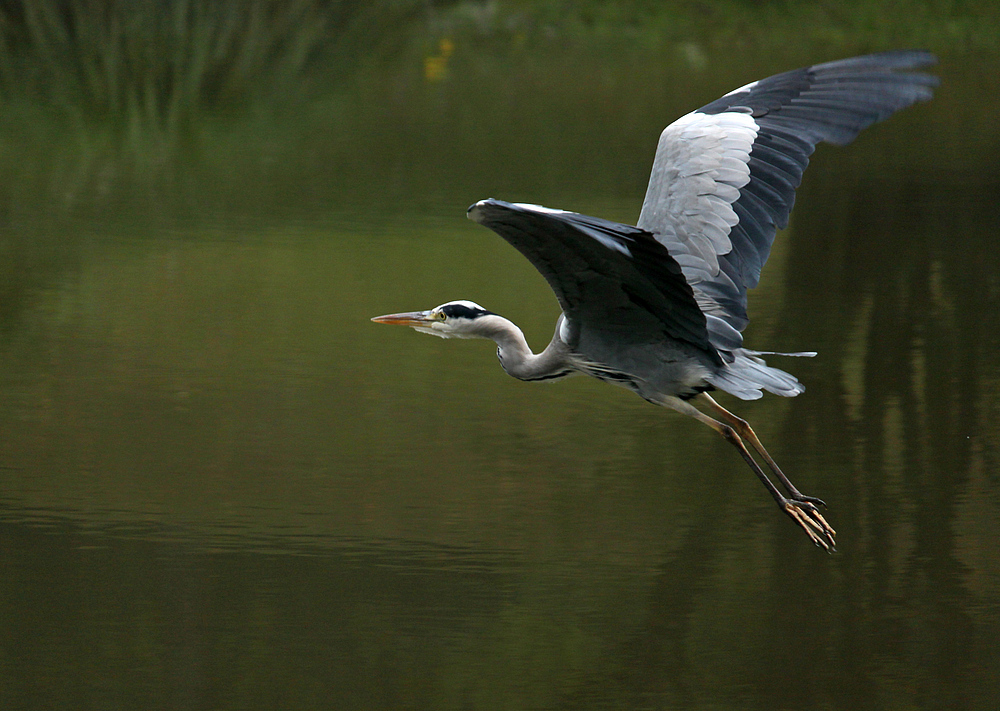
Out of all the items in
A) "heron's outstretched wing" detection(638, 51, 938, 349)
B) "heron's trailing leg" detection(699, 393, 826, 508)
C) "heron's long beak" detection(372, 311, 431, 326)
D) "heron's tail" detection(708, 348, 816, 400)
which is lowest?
"heron's trailing leg" detection(699, 393, 826, 508)

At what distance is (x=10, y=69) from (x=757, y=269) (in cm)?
963

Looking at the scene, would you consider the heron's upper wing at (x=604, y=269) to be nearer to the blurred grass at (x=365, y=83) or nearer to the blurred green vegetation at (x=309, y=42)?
the blurred grass at (x=365, y=83)

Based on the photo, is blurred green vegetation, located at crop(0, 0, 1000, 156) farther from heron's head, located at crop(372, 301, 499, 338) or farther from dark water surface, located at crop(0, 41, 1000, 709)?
heron's head, located at crop(372, 301, 499, 338)

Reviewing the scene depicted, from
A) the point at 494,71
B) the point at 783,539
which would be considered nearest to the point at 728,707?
the point at 783,539

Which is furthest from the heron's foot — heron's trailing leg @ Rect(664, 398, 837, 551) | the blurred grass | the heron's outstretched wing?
the blurred grass

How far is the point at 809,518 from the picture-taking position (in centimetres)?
483

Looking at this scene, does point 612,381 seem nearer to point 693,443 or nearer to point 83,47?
point 693,443

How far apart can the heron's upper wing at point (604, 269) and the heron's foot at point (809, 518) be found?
1.90 feet

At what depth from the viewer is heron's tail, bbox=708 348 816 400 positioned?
14.8 ft

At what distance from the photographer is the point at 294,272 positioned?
8141 millimetres

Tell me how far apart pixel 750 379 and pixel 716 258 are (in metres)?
0.42

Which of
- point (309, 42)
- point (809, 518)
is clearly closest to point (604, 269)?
point (809, 518)

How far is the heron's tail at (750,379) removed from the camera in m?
4.51

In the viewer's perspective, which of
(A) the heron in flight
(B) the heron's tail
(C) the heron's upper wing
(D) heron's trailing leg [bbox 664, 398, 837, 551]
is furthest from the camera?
(D) heron's trailing leg [bbox 664, 398, 837, 551]
